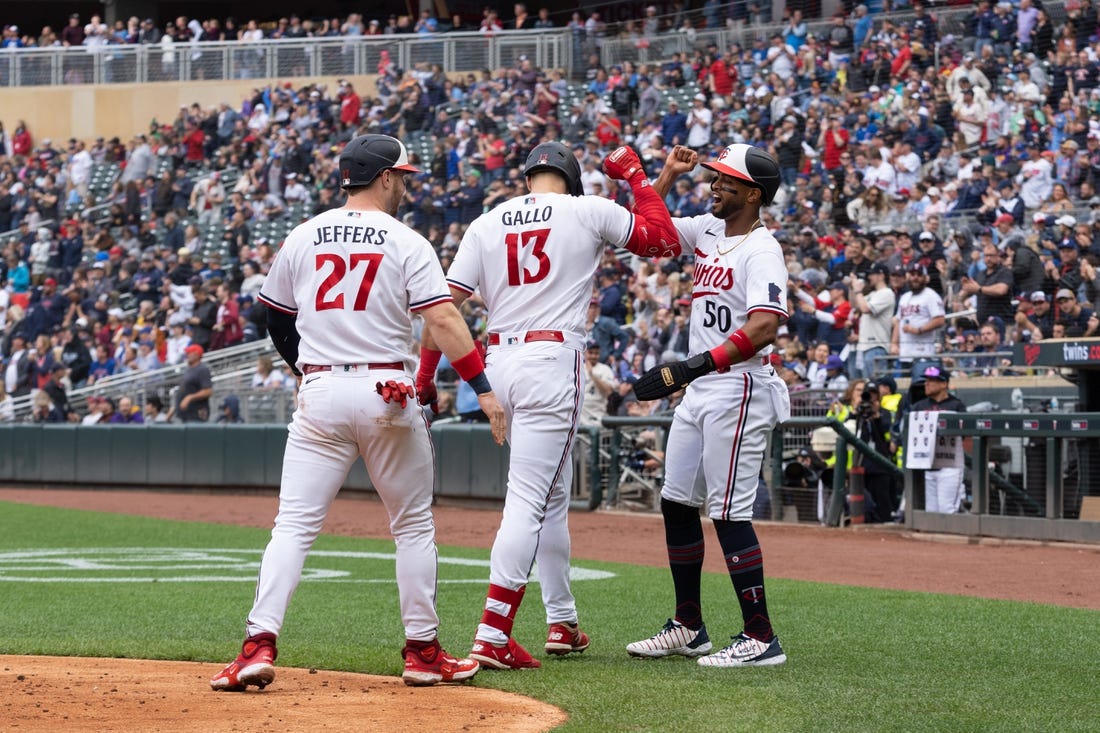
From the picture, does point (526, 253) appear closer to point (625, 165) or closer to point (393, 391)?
point (625, 165)

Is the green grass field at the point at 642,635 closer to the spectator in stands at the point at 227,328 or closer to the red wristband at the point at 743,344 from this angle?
the red wristband at the point at 743,344

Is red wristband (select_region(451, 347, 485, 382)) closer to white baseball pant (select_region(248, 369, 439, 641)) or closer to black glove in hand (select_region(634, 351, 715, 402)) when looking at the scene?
white baseball pant (select_region(248, 369, 439, 641))

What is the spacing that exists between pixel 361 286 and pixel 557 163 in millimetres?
1212

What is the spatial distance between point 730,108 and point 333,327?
1802 centimetres

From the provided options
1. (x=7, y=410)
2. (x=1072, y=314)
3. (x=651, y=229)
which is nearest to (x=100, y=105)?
(x=7, y=410)

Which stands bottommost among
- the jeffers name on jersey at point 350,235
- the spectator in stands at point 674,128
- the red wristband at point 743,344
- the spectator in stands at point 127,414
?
the spectator in stands at point 127,414

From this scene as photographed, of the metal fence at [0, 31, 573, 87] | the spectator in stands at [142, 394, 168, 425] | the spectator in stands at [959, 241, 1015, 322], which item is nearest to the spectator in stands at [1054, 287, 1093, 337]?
the spectator in stands at [959, 241, 1015, 322]

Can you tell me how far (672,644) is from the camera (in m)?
6.38

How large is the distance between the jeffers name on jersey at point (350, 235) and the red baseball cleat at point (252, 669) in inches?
56.9

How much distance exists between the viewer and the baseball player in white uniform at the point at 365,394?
215 inches

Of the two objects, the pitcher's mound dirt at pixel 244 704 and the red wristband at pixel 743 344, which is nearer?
the pitcher's mound dirt at pixel 244 704

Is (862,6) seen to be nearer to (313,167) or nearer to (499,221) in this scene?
(313,167)

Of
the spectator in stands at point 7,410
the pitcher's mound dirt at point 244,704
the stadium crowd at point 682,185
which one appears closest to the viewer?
the pitcher's mound dirt at point 244,704

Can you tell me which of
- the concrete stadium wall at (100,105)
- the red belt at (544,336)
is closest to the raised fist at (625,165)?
the red belt at (544,336)
